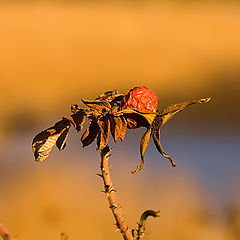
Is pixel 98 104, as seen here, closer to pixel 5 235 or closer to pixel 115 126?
pixel 115 126

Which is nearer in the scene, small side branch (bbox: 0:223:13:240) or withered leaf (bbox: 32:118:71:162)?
small side branch (bbox: 0:223:13:240)

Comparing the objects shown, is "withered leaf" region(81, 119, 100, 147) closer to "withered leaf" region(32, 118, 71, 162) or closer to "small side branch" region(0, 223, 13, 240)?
"withered leaf" region(32, 118, 71, 162)

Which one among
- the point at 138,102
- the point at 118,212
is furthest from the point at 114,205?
the point at 138,102

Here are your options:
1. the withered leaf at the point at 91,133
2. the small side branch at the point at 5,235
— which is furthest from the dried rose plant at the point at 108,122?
the small side branch at the point at 5,235

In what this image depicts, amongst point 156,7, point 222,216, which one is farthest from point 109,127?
point 156,7

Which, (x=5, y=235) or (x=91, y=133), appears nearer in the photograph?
(x=5, y=235)

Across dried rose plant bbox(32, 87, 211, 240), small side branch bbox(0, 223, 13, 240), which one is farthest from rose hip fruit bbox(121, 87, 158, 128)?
small side branch bbox(0, 223, 13, 240)
